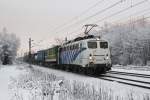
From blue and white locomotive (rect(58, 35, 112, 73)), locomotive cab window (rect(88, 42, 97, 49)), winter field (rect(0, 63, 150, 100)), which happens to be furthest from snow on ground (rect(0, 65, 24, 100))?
locomotive cab window (rect(88, 42, 97, 49))

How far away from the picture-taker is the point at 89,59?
64.6 ft

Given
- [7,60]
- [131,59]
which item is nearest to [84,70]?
[131,59]

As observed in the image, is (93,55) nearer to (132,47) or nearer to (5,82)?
(5,82)

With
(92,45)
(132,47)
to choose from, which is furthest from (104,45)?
(132,47)

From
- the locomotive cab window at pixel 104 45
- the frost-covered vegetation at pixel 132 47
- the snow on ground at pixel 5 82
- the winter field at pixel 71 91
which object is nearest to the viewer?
the winter field at pixel 71 91

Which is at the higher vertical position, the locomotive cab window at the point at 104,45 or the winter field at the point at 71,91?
the locomotive cab window at the point at 104,45

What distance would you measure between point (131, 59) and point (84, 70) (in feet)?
157

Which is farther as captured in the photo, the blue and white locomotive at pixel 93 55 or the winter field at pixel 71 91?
the blue and white locomotive at pixel 93 55

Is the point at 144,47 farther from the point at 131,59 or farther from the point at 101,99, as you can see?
the point at 101,99

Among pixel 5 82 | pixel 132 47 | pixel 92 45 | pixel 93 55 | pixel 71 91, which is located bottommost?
pixel 5 82

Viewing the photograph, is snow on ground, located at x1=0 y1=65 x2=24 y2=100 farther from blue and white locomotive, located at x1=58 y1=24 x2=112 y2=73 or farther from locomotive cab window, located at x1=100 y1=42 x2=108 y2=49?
locomotive cab window, located at x1=100 y1=42 x2=108 y2=49

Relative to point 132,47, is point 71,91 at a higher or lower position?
lower

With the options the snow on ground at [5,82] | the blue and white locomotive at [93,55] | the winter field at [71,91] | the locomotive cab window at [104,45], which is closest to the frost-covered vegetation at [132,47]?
the snow on ground at [5,82]

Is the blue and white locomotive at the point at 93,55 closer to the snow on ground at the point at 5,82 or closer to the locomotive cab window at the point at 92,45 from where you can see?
the locomotive cab window at the point at 92,45
